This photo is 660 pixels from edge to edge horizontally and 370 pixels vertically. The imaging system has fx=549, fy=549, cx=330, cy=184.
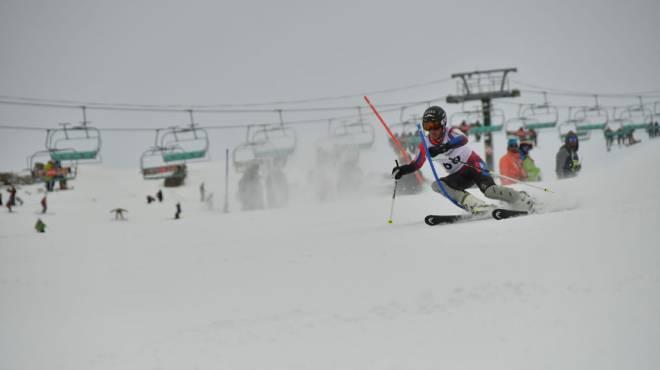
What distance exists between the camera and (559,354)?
538 cm

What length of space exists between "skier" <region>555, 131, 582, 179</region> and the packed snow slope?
16.0 ft

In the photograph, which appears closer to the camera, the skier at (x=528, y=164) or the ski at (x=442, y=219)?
the ski at (x=442, y=219)

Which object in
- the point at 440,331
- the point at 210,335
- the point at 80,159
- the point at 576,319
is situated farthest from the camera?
the point at 80,159

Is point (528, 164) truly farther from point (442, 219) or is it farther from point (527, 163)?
point (442, 219)

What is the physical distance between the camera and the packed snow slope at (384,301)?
5.74 meters

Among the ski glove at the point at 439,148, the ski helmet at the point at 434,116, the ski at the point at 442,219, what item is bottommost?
the ski at the point at 442,219

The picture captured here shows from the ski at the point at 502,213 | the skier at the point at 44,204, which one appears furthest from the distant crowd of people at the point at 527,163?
the skier at the point at 44,204

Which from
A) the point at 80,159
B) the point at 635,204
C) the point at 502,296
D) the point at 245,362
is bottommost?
the point at 245,362

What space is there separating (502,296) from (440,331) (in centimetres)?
86

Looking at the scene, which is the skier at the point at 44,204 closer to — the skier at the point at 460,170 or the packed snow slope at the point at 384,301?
the packed snow slope at the point at 384,301

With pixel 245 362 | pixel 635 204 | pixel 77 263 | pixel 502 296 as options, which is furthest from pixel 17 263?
Answer: pixel 635 204

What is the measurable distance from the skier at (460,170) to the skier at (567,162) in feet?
23.8

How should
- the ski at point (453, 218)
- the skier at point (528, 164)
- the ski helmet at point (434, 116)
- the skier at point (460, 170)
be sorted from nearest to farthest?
the ski helmet at point (434, 116) < the skier at point (460, 170) < the ski at point (453, 218) < the skier at point (528, 164)

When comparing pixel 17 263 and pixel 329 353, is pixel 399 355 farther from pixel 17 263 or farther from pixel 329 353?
pixel 17 263
